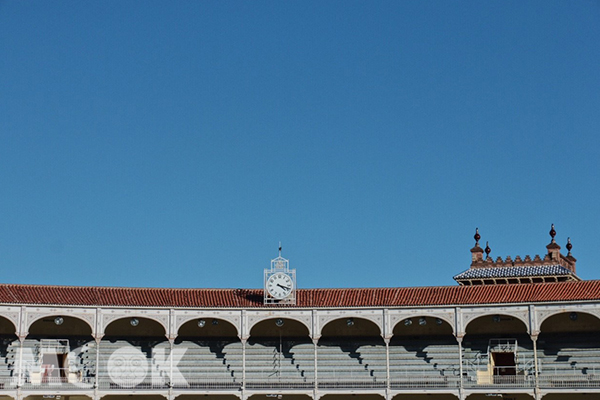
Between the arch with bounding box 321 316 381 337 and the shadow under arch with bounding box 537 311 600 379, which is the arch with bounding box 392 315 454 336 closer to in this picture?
the arch with bounding box 321 316 381 337

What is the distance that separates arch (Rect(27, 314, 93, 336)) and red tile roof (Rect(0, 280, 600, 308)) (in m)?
2.51

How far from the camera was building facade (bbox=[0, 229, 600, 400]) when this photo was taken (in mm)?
57312

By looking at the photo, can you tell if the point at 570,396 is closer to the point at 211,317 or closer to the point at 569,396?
the point at 569,396

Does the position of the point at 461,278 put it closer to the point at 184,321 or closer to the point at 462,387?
the point at 462,387

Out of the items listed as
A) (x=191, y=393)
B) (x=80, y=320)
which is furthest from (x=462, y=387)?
(x=80, y=320)

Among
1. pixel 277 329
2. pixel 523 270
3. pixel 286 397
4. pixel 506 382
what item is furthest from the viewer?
pixel 523 270

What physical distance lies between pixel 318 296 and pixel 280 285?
319 centimetres

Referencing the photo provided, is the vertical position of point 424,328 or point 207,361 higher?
point 424,328

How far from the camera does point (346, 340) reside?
64.3 meters

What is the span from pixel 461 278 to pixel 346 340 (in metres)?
16.3

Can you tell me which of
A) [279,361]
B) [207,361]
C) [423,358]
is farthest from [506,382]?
[207,361]

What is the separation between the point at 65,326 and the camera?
6281 centimetres

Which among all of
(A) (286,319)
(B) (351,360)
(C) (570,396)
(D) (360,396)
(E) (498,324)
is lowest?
(C) (570,396)

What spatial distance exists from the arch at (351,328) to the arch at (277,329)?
1.62 meters
